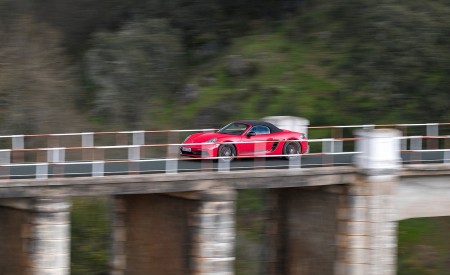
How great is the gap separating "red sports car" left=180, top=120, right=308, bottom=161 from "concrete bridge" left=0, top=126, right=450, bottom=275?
1133mm

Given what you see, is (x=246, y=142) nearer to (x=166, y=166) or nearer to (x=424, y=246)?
(x=166, y=166)

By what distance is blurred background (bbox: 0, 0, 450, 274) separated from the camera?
116 ft

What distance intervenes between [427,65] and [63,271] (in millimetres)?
22515

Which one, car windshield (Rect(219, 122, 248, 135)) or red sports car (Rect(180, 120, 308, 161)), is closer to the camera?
red sports car (Rect(180, 120, 308, 161))

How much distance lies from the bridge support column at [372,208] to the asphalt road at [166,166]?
1.10m

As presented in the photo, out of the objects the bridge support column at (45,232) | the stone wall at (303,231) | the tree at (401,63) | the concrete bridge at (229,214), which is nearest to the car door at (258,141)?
the concrete bridge at (229,214)

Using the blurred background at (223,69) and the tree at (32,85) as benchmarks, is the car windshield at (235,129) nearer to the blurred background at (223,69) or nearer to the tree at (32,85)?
the blurred background at (223,69)

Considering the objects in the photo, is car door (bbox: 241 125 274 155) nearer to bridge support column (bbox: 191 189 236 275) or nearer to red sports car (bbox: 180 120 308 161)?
red sports car (bbox: 180 120 308 161)

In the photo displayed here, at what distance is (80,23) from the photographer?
51812mm

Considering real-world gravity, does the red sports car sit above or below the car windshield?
below

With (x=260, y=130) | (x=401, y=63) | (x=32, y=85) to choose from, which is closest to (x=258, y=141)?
(x=260, y=130)

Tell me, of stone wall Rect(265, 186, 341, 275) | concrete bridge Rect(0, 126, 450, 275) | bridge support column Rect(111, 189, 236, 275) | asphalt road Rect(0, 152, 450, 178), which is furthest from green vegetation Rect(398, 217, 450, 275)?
bridge support column Rect(111, 189, 236, 275)

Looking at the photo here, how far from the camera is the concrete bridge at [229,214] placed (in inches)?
838

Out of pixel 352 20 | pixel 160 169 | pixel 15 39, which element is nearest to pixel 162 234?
pixel 160 169
